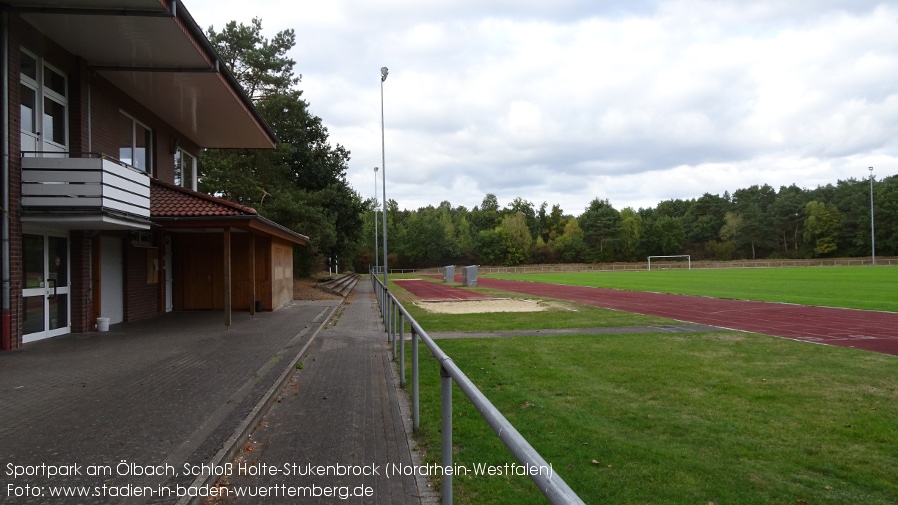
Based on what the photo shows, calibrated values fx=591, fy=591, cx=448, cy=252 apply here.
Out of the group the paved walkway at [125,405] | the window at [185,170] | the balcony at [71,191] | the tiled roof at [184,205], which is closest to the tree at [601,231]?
the window at [185,170]

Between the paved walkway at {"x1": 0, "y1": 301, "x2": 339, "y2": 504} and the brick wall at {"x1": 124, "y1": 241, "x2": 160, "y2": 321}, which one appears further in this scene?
the brick wall at {"x1": 124, "y1": 241, "x2": 160, "y2": 321}

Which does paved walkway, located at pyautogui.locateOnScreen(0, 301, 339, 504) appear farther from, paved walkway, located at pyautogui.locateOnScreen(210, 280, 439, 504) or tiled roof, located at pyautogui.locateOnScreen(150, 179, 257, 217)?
tiled roof, located at pyautogui.locateOnScreen(150, 179, 257, 217)

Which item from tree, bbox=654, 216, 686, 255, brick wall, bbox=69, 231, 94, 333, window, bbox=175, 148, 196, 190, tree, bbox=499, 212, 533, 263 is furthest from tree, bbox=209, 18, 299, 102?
tree, bbox=654, 216, 686, 255

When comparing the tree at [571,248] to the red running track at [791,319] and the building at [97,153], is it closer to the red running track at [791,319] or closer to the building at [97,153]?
the red running track at [791,319]

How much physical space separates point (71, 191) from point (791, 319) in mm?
16835

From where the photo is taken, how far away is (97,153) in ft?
34.9

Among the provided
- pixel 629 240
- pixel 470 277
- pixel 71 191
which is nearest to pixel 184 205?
pixel 71 191

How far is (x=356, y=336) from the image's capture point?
43.6ft

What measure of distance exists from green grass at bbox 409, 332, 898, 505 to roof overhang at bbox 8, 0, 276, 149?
7585mm

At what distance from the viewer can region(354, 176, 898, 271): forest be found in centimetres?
8981

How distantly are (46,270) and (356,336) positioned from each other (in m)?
6.15

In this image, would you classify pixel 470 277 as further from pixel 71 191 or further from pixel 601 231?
pixel 601 231

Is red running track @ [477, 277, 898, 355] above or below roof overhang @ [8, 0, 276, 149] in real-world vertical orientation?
below

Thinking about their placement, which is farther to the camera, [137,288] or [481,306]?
[481,306]
